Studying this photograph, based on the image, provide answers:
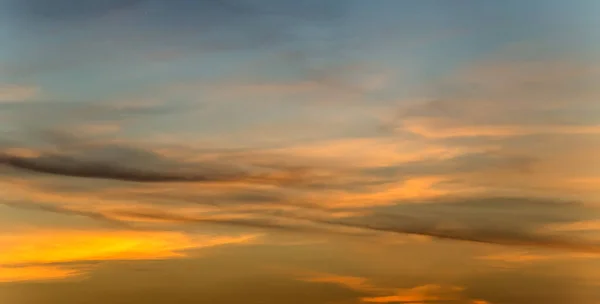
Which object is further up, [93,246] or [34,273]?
[93,246]

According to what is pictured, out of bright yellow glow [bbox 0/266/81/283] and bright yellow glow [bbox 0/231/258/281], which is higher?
bright yellow glow [bbox 0/231/258/281]

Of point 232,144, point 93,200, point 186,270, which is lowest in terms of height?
point 186,270

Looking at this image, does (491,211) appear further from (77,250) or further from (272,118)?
(77,250)

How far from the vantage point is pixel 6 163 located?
369 centimetres

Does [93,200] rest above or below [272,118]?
below

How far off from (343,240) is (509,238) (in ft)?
2.69

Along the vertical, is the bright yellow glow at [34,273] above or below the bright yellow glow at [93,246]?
below

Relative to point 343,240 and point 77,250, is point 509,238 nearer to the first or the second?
point 343,240

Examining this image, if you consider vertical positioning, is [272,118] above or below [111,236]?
above

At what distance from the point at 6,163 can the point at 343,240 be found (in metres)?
1.72

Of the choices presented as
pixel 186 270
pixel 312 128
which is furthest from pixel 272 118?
pixel 186 270

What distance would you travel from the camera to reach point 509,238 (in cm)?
366

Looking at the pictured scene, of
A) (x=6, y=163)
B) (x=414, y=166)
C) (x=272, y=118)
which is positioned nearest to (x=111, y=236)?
(x=6, y=163)

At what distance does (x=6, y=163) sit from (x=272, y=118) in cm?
134
